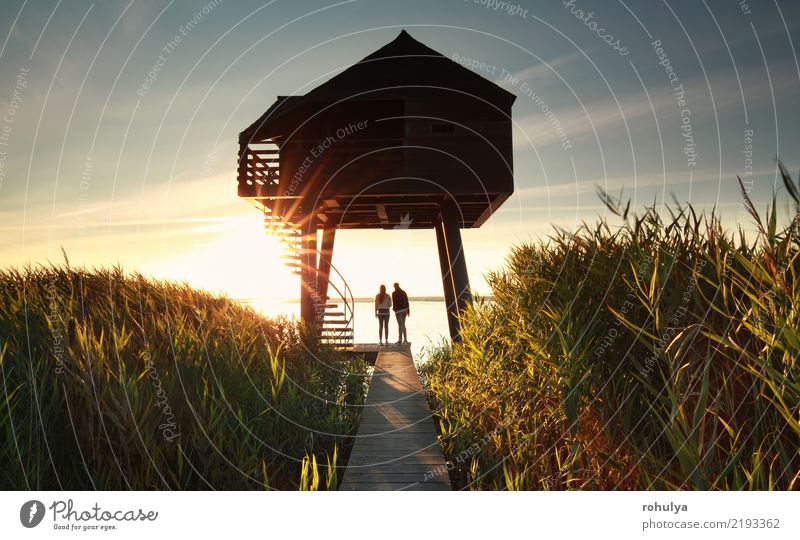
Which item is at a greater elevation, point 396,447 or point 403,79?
point 403,79

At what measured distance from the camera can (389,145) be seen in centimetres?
1294

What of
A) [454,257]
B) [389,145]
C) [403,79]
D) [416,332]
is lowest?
[416,332]

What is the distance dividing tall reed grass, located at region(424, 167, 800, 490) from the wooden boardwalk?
38 centimetres

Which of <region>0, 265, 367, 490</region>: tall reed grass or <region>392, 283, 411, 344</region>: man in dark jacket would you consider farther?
<region>392, 283, 411, 344</region>: man in dark jacket

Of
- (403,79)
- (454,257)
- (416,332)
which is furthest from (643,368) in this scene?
(416,332)

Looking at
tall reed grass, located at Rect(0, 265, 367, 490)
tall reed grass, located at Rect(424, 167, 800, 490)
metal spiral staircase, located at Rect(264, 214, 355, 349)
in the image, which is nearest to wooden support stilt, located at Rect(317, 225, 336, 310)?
metal spiral staircase, located at Rect(264, 214, 355, 349)

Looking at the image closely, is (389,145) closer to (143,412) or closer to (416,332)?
(143,412)

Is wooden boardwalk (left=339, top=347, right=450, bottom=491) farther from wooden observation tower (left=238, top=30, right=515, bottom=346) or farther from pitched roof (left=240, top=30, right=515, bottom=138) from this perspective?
pitched roof (left=240, top=30, right=515, bottom=138)

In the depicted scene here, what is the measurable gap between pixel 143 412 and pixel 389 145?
1011cm

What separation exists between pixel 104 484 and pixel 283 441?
2.26 meters

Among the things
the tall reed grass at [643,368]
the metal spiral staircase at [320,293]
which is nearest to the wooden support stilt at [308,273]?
the metal spiral staircase at [320,293]

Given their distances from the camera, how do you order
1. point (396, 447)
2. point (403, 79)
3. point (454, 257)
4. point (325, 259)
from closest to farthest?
1. point (396, 447)
2. point (403, 79)
3. point (454, 257)
4. point (325, 259)

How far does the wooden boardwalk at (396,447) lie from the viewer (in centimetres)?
492

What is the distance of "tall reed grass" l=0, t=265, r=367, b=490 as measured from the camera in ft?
11.7
